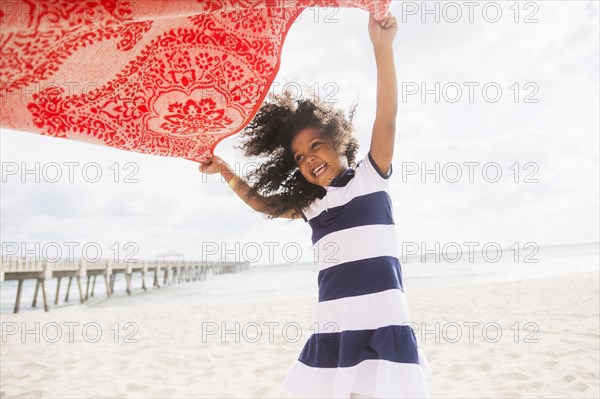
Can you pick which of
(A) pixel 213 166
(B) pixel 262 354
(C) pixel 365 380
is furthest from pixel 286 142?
(B) pixel 262 354

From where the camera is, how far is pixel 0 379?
4.63m

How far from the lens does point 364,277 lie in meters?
1.64

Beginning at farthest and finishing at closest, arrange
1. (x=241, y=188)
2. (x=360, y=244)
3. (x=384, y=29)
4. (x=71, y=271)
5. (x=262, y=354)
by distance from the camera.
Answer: (x=71, y=271) → (x=262, y=354) → (x=241, y=188) → (x=360, y=244) → (x=384, y=29)

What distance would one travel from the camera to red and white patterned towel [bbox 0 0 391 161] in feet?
3.17

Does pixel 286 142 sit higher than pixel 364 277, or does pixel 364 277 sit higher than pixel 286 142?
pixel 286 142

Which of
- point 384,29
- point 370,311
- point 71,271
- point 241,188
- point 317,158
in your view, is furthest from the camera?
point 71,271

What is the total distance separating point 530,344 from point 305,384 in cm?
472

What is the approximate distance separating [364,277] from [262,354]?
429 centimetres

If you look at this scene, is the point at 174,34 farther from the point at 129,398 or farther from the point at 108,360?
the point at 108,360

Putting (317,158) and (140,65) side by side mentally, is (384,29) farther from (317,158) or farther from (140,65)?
(140,65)

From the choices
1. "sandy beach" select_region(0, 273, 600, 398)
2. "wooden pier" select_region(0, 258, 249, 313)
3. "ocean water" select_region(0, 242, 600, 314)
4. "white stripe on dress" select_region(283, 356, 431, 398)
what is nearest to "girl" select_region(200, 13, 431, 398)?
"white stripe on dress" select_region(283, 356, 431, 398)

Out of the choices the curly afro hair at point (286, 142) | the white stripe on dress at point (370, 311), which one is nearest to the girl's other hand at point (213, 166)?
the curly afro hair at point (286, 142)

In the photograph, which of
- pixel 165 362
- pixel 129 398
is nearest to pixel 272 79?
pixel 129 398

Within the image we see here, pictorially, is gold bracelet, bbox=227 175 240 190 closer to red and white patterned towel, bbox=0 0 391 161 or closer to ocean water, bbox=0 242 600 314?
red and white patterned towel, bbox=0 0 391 161
